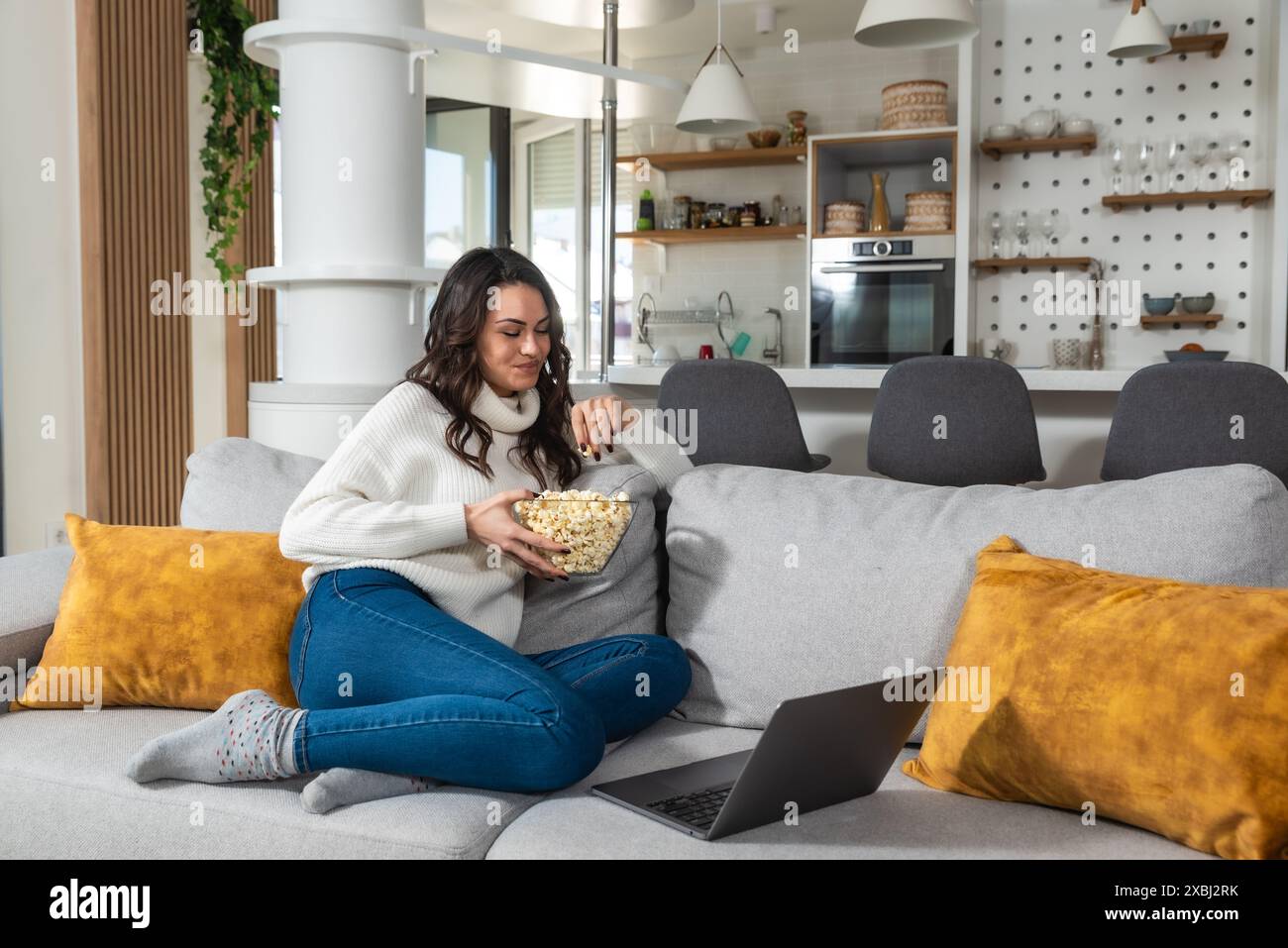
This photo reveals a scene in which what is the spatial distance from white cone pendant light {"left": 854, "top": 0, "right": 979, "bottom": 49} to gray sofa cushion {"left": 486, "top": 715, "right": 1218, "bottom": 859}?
288 centimetres

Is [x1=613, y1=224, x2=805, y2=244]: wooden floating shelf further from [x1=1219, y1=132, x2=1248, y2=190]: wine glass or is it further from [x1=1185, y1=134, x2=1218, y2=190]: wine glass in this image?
[x1=1219, y1=132, x2=1248, y2=190]: wine glass

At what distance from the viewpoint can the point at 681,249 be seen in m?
7.15

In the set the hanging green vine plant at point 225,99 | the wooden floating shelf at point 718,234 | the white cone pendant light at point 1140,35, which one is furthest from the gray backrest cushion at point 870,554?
the wooden floating shelf at point 718,234

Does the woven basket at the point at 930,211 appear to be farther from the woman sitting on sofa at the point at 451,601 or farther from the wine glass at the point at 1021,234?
the woman sitting on sofa at the point at 451,601

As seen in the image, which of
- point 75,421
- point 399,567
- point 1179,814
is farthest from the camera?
point 75,421

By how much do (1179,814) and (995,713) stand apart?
244 mm

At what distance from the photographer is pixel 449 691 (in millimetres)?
1742

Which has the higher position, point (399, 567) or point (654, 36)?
point (654, 36)

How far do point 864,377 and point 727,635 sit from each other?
244 cm

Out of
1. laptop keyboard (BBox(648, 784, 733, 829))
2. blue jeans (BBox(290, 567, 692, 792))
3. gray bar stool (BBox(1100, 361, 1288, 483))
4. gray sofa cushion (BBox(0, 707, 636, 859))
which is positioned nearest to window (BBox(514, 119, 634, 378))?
gray bar stool (BBox(1100, 361, 1288, 483))

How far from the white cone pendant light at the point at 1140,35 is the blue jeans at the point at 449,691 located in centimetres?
393

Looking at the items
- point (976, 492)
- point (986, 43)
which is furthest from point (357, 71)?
point (986, 43)
